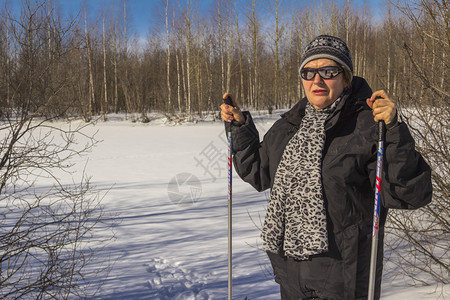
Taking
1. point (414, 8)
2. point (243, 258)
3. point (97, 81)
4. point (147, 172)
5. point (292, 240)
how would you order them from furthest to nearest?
1. point (97, 81)
2. point (147, 172)
3. point (243, 258)
4. point (414, 8)
5. point (292, 240)

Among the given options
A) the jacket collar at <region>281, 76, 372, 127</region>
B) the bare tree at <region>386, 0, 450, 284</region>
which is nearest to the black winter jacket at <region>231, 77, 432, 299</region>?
the jacket collar at <region>281, 76, 372, 127</region>

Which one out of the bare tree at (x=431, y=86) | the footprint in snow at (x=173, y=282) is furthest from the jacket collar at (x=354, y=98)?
the footprint in snow at (x=173, y=282)

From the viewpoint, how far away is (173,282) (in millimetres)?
4664

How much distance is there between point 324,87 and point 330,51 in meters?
0.17

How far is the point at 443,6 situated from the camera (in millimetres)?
3355

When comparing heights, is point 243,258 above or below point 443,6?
below

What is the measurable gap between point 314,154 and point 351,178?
7.4 inches

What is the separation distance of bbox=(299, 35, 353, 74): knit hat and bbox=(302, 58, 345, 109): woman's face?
0.10 feet

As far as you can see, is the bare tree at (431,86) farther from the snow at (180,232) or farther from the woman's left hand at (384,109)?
the woman's left hand at (384,109)

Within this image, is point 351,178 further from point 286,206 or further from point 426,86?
point 426,86

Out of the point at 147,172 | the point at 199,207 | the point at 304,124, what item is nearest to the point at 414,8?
the point at 304,124

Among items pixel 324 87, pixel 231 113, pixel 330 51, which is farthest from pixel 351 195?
pixel 231 113

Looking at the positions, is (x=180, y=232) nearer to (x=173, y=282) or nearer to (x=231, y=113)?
(x=173, y=282)

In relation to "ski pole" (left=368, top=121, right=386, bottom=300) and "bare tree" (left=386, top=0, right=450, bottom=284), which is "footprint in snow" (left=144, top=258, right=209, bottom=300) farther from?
"ski pole" (left=368, top=121, right=386, bottom=300)
